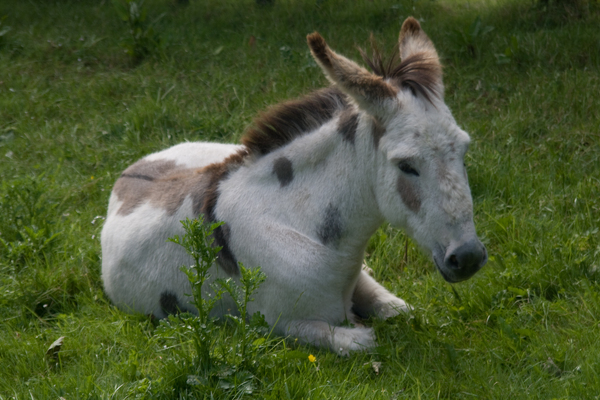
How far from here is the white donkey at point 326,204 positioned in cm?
305

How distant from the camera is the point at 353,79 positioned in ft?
10.1

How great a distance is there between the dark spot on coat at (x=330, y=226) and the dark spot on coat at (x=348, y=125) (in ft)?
1.40

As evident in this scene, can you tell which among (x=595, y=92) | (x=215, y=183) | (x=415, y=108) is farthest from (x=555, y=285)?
(x=595, y=92)

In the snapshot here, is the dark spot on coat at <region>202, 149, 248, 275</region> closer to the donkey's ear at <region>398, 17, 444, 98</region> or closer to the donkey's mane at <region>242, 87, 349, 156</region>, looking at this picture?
the donkey's mane at <region>242, 87, 349, 156</region>

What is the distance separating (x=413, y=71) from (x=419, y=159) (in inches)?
22.7

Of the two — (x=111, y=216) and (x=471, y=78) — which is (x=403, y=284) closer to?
(x=111, y=216)

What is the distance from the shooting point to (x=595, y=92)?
584 centimetres

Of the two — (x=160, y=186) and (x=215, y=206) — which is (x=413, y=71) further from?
(x=160, y=186)

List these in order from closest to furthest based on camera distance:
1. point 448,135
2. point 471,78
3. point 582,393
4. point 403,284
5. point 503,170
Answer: point 582,393 → point 448,135 → point 403,284 → point 503,170 → point 471,78

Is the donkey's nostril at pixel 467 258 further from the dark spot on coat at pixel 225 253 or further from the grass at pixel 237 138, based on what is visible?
the dark spot on coat at pixel 225 253

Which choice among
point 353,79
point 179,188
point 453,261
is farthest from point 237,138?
point 453,261

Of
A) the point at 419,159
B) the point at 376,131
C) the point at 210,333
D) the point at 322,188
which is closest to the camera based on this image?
the point at 210,333

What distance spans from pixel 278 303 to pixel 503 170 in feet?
8.79

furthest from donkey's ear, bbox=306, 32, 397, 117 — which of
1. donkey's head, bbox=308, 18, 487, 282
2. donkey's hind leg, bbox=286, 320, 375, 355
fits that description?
donkey's hind leg, bbox=286, 320, 375, 355
